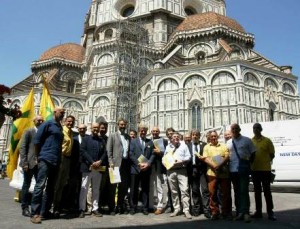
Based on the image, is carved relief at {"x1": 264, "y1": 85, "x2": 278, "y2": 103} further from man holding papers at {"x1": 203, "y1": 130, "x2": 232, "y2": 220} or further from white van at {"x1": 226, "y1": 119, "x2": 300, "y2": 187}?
man holding papers at {"x1": 203, "y1": 130, "x2": 232, "y2": 220}

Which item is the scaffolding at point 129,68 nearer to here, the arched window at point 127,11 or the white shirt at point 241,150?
the arched window at point 127,11

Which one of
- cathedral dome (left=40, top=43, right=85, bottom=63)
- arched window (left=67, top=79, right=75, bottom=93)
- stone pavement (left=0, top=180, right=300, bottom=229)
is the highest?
Result: cathedral dome (left=40, top=43, right=85, bottom=63)

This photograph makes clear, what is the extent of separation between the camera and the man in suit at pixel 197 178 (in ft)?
20.2

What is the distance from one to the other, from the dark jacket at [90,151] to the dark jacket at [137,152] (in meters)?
0.66

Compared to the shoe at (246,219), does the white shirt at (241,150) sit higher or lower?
higher

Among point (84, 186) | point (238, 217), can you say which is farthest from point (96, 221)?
point (238, 217)

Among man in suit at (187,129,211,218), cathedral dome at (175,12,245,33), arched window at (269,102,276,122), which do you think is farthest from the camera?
cathedral dome at (175,12,245,33)

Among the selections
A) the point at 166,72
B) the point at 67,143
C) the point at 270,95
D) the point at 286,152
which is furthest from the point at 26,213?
the point at 270,95

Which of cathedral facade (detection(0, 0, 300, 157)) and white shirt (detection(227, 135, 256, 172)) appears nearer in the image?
white shirt (detection(227, 135, 256, 172))

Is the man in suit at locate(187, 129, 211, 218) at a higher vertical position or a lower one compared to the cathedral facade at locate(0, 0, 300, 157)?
lower

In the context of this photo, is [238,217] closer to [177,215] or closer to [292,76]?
[177,215]

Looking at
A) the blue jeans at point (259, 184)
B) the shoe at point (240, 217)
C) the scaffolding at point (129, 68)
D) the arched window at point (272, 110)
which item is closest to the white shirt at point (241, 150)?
the blue jeans at point (259, 184)

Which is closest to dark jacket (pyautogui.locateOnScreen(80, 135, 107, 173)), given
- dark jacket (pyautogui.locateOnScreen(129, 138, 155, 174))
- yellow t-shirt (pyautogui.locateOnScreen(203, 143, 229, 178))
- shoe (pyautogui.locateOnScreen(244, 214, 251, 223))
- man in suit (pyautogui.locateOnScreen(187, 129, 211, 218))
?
dark jacket (pyautogui.locateOnScreen(129, 138, 155, 174))

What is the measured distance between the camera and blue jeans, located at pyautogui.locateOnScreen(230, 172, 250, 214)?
5548 millimetres
